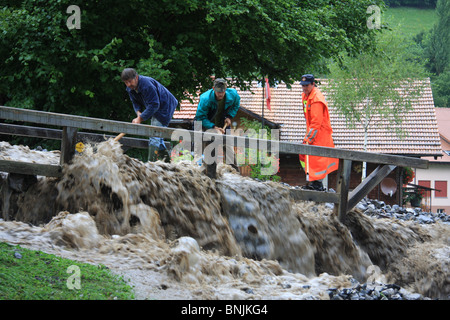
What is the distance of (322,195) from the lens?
8.90m

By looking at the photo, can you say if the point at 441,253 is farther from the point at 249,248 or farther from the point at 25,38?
the point at 25,38

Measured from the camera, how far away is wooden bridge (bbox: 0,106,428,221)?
6941mm

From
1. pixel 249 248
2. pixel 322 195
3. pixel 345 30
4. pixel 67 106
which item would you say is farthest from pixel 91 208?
pixel 345 30

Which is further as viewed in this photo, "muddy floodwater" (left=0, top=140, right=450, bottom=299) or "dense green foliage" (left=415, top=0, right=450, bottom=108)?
"dense green foliage" (left=415, top=0, right=450, bottom=108)

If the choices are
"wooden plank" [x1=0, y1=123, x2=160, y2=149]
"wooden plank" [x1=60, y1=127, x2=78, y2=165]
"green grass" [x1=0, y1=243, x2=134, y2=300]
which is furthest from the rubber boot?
"green grass" [x1=0, y1=243, x2=134, y2=300]

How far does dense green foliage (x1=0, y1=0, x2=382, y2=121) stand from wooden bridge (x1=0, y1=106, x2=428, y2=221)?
5063 millimetres

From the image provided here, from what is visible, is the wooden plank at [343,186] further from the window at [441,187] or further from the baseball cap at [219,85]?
the window at [441,187]

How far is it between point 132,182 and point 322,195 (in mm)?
3016

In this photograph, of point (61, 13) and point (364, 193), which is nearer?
point (364, 193)

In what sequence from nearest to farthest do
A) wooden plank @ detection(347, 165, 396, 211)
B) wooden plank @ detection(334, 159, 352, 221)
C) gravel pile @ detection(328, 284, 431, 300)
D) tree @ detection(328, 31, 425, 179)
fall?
gravel pile @ detection(328, 284, 431, 300) → wooden plank @ detection(334, 159, 352, 221) → wooden plank @ detection(347, 165, 396, 211) → tree @ detection(328, 31, 425, 179)

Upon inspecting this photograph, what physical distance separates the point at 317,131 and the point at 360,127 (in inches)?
1079

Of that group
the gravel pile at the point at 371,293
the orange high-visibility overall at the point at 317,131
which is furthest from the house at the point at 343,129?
the gravel pile at the point at 371,293

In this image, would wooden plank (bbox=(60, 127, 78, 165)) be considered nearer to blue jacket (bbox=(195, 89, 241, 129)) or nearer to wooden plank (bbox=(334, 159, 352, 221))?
blue jacket (bbox=(195, 89, 241, 129))
